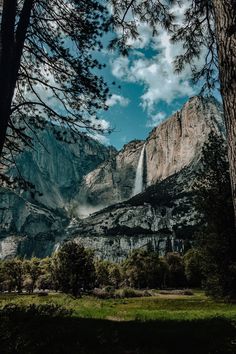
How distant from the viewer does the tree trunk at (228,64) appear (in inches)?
181

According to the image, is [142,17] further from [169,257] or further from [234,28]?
[169,257]

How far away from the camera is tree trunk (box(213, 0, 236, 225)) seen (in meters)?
4.60

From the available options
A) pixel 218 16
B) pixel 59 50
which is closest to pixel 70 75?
pixel 59 50

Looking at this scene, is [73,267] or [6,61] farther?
[73,267]

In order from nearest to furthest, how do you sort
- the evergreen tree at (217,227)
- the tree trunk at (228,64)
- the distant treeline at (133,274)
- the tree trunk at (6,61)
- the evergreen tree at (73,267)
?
1. the tree trunk at (228,64)
2. the tree trunk at (6,61)
3. the evergreen tree at (217,227)
4. the evergreen tree at (73,267)
5. the distant treeline at (133,274)

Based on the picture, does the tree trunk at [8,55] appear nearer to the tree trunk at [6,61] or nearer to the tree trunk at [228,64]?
the tree trunk at [6,61]

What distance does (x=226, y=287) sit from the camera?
34812 mm

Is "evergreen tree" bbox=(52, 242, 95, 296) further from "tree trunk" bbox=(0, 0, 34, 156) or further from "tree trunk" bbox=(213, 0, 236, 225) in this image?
"tree trunk" bbox=(213, 0, 236, 225)

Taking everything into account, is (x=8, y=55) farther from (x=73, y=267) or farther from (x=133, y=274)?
(x=133, y=274)

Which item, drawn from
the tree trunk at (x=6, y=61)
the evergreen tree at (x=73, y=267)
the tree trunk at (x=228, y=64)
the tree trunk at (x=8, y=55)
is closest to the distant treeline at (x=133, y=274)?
the evergreen tree at (x=73, y=267)

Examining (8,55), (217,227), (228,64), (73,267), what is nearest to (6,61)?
(8,55)

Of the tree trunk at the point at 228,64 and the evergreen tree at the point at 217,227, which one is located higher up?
the evergreen tree at the point at 217,227

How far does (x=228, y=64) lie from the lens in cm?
474

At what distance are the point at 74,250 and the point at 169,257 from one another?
79066 millimetres
